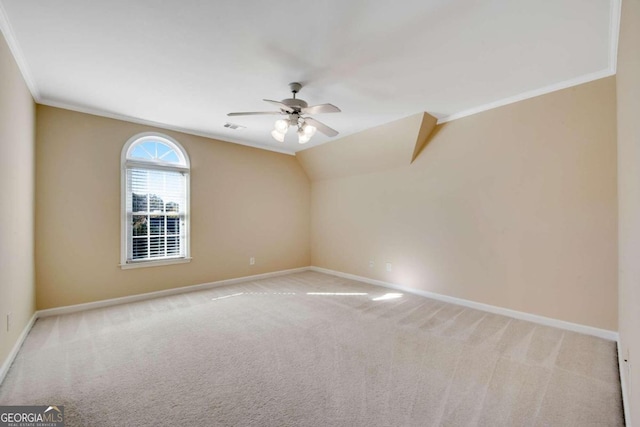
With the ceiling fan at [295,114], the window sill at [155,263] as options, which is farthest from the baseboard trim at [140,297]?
the ceiling fan at [295,114]

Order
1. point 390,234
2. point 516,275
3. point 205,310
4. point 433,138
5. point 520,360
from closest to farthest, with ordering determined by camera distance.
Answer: point 520,360, point 516,275, point 205,310, point 433,138, point 390,234

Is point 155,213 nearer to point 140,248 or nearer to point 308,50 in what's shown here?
point 140,248

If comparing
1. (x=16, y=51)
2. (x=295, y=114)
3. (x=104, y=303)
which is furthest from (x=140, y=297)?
(x=295, y=114)

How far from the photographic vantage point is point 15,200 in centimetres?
239

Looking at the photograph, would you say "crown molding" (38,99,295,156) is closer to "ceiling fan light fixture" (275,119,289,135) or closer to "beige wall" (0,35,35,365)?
"beige wall" (0,35,35,365)

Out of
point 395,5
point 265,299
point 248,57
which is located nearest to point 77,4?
point 248,57

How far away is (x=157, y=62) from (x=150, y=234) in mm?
2567

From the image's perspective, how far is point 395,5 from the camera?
1.72m

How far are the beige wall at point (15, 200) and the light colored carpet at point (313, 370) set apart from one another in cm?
35

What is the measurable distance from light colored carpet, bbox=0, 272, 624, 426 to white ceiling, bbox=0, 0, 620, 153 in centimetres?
258

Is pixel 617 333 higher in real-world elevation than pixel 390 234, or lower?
lower

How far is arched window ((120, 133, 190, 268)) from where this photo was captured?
149 inches

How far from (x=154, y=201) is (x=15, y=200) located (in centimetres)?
166

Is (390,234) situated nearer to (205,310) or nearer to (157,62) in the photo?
(205,310)
